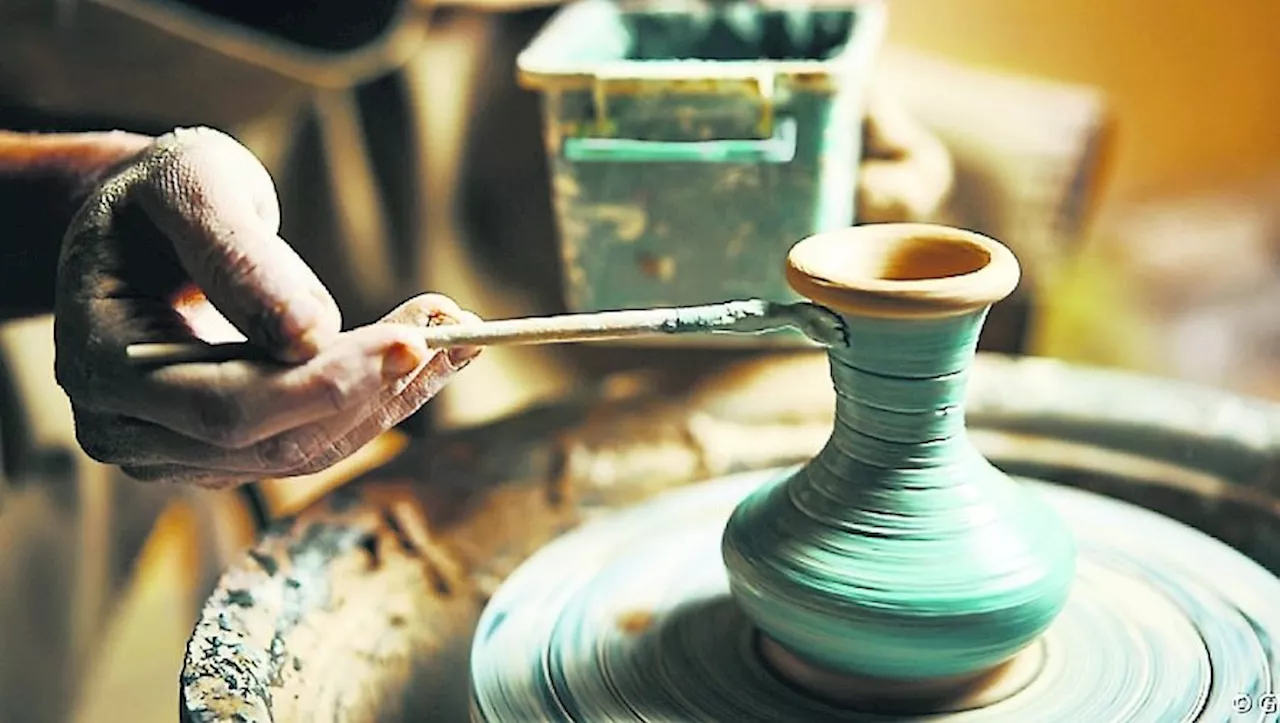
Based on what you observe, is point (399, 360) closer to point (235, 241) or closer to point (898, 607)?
point (235, 241)

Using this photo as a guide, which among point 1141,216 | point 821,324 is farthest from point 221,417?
point 1141,216

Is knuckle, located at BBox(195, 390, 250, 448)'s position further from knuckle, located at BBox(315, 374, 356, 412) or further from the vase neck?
the vase neck

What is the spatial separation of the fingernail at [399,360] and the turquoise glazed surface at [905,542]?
33 cm

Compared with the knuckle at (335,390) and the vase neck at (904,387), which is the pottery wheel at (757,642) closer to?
the vase neck at (904,387)

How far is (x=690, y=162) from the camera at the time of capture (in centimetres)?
145

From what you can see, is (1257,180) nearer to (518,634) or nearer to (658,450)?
(658,450)

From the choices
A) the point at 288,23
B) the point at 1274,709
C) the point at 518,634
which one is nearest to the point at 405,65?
the point at 288,23

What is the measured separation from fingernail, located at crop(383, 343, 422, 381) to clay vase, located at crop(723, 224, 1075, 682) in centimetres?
31

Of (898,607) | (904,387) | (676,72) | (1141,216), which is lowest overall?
(1141,216)

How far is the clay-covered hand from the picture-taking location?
3.00 ft

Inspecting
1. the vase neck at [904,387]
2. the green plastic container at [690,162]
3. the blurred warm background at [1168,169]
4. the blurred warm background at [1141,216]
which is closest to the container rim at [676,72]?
the green plastic container at [690,162]

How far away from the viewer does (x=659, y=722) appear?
1086 millimetres

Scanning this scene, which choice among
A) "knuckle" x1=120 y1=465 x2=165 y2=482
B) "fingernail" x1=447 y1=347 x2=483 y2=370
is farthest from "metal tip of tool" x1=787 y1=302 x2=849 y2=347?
"knuckle" x1=120 y1=465 x2=165 y2=482

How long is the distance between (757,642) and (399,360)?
434 mm
